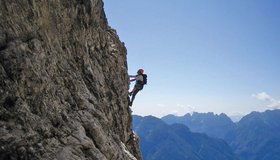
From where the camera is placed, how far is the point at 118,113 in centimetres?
2530

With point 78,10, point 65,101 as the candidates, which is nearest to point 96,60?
point 78,10

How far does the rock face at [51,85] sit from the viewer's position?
1252 centimetres

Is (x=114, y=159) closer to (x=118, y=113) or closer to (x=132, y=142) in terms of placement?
(x=118, y=113)

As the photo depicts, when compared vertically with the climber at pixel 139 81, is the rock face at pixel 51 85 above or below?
below

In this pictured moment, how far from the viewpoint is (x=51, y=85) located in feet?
48.7

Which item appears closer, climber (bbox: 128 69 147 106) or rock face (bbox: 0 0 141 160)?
rock face (bbox: 0 0 141 160)

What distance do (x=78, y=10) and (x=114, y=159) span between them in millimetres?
8497

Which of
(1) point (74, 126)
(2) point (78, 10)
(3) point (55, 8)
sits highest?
(2) point (78, 10)

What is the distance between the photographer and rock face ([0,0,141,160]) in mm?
12523

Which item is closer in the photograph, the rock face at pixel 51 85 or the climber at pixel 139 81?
the rock face at pixel 51 85

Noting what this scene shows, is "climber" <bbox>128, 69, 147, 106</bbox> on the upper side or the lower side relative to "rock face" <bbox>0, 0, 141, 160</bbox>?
upper

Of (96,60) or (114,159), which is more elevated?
(96,60)

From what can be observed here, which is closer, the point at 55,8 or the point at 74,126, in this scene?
the point at 74,126

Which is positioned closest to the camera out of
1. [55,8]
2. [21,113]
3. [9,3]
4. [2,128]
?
[2,128]
